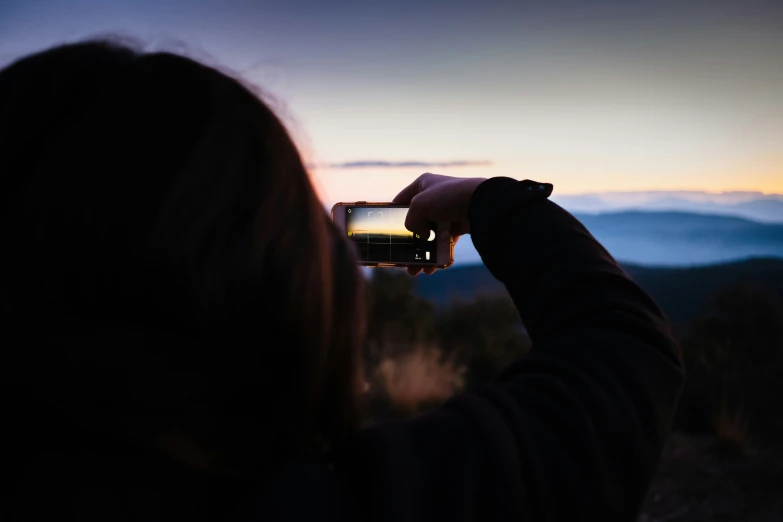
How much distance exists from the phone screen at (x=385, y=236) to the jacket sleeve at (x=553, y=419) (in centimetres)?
75

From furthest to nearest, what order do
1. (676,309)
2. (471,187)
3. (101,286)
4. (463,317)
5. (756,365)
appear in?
1. (676,309)
2. (463,317)
3. (756,365)
4. (471,187)
5. (101,286)

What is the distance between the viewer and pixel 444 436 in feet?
1.87

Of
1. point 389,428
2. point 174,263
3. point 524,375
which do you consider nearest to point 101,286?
point 174,263

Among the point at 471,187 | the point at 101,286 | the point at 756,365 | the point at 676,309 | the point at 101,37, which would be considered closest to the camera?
the point at 101,286

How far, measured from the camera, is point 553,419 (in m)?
0.61


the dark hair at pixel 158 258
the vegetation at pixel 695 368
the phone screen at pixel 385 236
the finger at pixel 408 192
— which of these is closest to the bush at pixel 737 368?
the vegetation at pixel 695 368

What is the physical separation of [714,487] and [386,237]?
12.7 ft

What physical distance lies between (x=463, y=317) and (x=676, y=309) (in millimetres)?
2745

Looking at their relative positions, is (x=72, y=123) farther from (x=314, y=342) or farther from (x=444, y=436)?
(x=444, y=436)

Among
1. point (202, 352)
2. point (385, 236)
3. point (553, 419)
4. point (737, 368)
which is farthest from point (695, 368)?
point (202, 352)

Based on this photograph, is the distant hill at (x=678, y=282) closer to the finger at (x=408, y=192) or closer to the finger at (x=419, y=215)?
the finger at (x=408, y=192)

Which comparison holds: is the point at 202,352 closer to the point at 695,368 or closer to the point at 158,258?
the point at 158,258

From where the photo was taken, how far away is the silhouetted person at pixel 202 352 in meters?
0.48

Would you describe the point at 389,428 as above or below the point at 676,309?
above
